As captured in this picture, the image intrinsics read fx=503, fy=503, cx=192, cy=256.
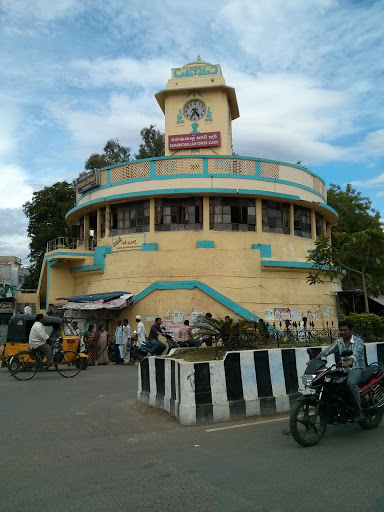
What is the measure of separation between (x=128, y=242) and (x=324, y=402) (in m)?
18.8

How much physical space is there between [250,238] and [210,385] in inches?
647

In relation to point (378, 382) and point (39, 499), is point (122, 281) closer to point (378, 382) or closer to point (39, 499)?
point (378, 382)

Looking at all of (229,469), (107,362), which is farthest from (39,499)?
(107,362)

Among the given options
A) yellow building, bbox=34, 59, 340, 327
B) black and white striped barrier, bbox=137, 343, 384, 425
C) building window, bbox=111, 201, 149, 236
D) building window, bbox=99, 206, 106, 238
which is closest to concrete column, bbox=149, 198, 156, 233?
yellow building, bbox=34, 59, 340, 327

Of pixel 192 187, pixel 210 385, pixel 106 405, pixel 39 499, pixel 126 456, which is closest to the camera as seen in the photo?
pixel 39 499

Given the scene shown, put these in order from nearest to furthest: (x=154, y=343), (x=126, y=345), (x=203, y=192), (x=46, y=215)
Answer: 1. (x=154, y=343)
2. (x=126, y=345)
3. (x=203, y=192)
4. (x=46, y=215)

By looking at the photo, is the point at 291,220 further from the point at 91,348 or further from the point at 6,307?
the point at 6,307

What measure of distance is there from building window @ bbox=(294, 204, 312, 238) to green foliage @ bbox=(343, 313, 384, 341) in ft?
41.8

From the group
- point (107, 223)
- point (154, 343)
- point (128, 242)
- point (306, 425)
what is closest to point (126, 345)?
point (154, 343)

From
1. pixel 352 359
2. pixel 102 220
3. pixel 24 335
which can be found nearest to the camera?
pixel 352 359

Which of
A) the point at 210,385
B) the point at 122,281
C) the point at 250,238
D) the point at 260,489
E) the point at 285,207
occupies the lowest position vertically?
the point at 260,489

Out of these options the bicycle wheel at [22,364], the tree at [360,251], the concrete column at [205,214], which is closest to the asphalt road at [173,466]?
the bicycle wheel at [22,364]

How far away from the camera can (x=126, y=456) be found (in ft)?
19.3

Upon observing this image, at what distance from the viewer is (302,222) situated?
2600 centimetres
